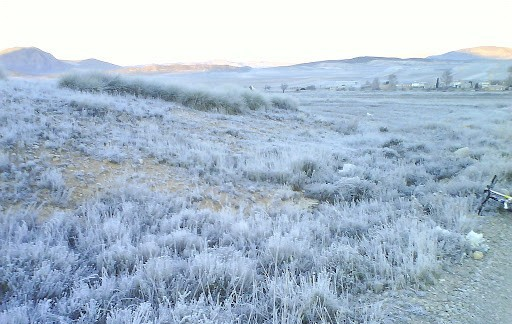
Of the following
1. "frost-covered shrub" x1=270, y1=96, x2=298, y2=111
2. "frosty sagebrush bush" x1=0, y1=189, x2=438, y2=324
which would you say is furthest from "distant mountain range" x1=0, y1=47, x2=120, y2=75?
"frosty sagebrush bush" x1=0, y1=189, x2=438, y2=324

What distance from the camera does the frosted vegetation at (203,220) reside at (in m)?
3.13

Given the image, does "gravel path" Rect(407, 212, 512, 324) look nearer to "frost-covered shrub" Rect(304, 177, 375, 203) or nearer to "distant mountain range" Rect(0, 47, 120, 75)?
"frost-covered shrub" Rect(304, 177, 375, 203)

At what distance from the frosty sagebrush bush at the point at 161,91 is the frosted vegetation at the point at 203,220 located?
17.6ft

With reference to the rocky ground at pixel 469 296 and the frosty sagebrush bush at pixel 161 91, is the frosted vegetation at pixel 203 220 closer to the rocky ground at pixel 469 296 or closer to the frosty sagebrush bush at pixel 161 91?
the rocky ground at pixel 469 296

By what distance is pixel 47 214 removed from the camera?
16.2ft

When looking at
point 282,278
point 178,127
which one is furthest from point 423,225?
point 178,127

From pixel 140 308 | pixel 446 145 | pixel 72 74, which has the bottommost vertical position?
pixel 446 145

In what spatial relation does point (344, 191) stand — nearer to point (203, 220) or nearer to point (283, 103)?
point (203, 220)

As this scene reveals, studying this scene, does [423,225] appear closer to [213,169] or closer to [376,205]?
[376,205]

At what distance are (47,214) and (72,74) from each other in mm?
14081

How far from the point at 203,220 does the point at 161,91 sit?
13.4 m

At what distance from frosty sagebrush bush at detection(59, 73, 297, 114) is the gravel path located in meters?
13.6

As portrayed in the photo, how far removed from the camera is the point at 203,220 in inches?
203

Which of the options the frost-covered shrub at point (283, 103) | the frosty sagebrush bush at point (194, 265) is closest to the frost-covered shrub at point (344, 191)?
the frosty sagebrush bush at point (194, 265)
